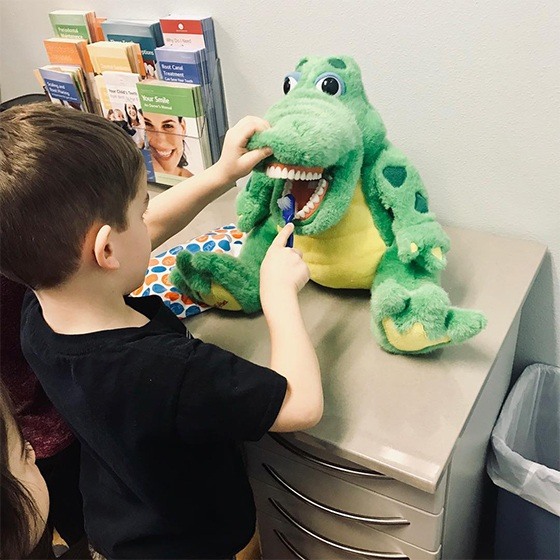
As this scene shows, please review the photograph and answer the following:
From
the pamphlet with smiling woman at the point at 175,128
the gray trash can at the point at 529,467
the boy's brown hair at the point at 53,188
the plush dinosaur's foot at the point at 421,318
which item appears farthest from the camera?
the pamphlet with smiling woman at the point at 175,128

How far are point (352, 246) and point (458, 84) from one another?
31cm

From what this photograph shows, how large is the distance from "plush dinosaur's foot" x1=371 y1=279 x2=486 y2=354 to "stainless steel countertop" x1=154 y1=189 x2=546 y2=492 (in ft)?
0.14

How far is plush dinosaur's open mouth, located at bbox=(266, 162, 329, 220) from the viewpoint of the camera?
66 centimetres

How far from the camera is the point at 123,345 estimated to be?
22.2 inches

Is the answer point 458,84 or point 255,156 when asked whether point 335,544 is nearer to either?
point 255,156

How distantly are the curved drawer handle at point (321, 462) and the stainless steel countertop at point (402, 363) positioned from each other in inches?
2.3

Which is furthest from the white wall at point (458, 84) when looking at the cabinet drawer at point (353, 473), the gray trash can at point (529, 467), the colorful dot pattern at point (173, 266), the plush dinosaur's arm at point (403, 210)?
the cabinet drawer at point (353, 473)

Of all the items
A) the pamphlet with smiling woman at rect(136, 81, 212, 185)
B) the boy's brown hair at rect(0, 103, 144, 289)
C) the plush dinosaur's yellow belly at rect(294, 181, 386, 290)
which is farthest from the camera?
the pamphlet with smiling woman at rect(136, 81, 212, 185)

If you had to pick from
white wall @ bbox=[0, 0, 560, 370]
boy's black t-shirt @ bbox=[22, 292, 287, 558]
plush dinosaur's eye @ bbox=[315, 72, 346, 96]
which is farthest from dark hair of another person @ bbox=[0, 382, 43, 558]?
white wall @ bbox=[0, 0, 560, 370]

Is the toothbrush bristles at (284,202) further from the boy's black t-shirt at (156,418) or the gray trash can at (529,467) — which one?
the gray trash can at (529,467)

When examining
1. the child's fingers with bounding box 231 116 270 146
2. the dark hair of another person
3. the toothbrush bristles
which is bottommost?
the dark hair of another person

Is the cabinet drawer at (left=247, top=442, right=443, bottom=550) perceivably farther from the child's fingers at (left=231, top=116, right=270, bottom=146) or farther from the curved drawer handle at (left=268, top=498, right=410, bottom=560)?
the child's fingers at (left=231, top=116, right=270, bottom=146)

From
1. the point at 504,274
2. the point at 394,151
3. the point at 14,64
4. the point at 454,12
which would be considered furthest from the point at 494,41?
the point at 14,64

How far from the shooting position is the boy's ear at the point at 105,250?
1.80ft
